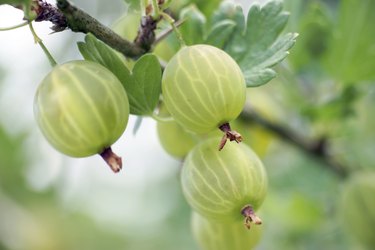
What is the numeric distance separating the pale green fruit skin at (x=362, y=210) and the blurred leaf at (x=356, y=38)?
33 centimetres

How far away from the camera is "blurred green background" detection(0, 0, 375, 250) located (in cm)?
186

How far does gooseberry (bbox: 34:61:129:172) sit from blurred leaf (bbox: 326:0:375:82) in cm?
99

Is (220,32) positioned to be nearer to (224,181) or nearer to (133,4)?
(133,4)

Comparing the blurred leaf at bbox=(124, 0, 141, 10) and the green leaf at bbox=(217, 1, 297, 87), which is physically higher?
the blurred leaf at bbox=(124, 0, 141, 10)

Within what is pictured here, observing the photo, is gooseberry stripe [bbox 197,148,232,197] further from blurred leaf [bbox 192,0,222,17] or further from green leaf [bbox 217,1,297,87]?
blurred leaf [bbox 192,0,222,17]

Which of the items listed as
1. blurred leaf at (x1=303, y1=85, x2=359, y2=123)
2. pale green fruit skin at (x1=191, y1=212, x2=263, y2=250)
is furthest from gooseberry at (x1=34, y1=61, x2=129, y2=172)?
blurred leaf at (x1=303, y1=85, x2=359, y2=123)

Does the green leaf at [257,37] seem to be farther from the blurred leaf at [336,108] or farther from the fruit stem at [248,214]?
the blurred leaf at [336,108]

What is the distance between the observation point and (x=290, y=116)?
2225 mm

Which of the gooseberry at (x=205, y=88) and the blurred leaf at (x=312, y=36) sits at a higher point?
the gooseberry at (x=205, y=88)

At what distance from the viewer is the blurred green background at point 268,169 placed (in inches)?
73.1

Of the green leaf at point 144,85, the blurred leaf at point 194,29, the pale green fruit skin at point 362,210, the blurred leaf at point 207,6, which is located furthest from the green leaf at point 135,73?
the pale green fruit skin at point 362,210

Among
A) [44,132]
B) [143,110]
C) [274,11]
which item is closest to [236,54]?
[274,11]

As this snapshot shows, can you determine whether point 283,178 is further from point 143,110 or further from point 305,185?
point 143,110

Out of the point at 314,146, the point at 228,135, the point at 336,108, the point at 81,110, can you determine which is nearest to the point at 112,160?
the point at 81,110
